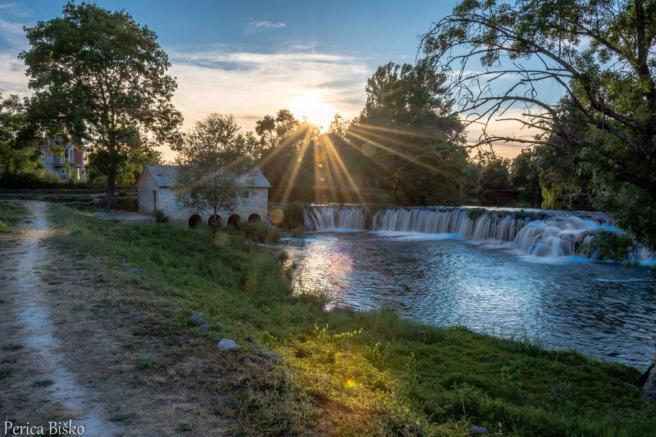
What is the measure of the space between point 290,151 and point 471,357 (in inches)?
2011

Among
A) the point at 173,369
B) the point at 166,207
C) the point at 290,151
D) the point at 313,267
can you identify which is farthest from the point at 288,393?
the point at 290,151

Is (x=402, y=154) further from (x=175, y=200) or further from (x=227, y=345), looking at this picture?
(x=227, y=345)

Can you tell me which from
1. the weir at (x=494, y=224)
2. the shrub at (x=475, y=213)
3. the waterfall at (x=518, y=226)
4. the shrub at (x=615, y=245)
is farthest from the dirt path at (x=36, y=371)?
the shrub at (x=475, y=213)

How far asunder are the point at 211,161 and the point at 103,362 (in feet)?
68.1

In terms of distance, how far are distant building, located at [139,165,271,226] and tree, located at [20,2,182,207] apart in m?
2.38

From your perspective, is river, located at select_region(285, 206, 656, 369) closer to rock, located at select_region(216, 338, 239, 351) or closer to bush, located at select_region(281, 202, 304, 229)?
rock, located at select_region(216, 338, 239, 351)

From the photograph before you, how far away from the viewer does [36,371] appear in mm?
4781

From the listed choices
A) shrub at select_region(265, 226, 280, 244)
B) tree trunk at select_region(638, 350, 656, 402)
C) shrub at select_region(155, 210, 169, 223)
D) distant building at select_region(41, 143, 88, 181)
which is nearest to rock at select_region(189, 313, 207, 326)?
tree trunk at select_region(638, 350, 656, 402)

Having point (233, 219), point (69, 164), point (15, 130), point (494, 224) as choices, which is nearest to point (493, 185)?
point (494, 224)

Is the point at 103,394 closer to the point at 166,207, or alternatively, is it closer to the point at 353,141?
the point at 166,207

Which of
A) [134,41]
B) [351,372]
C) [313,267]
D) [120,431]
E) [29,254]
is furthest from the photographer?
[134,41]

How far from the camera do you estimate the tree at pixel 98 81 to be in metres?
29.7

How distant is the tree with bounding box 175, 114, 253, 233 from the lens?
2475 centimetres

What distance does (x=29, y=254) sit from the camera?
11281 millimetres
